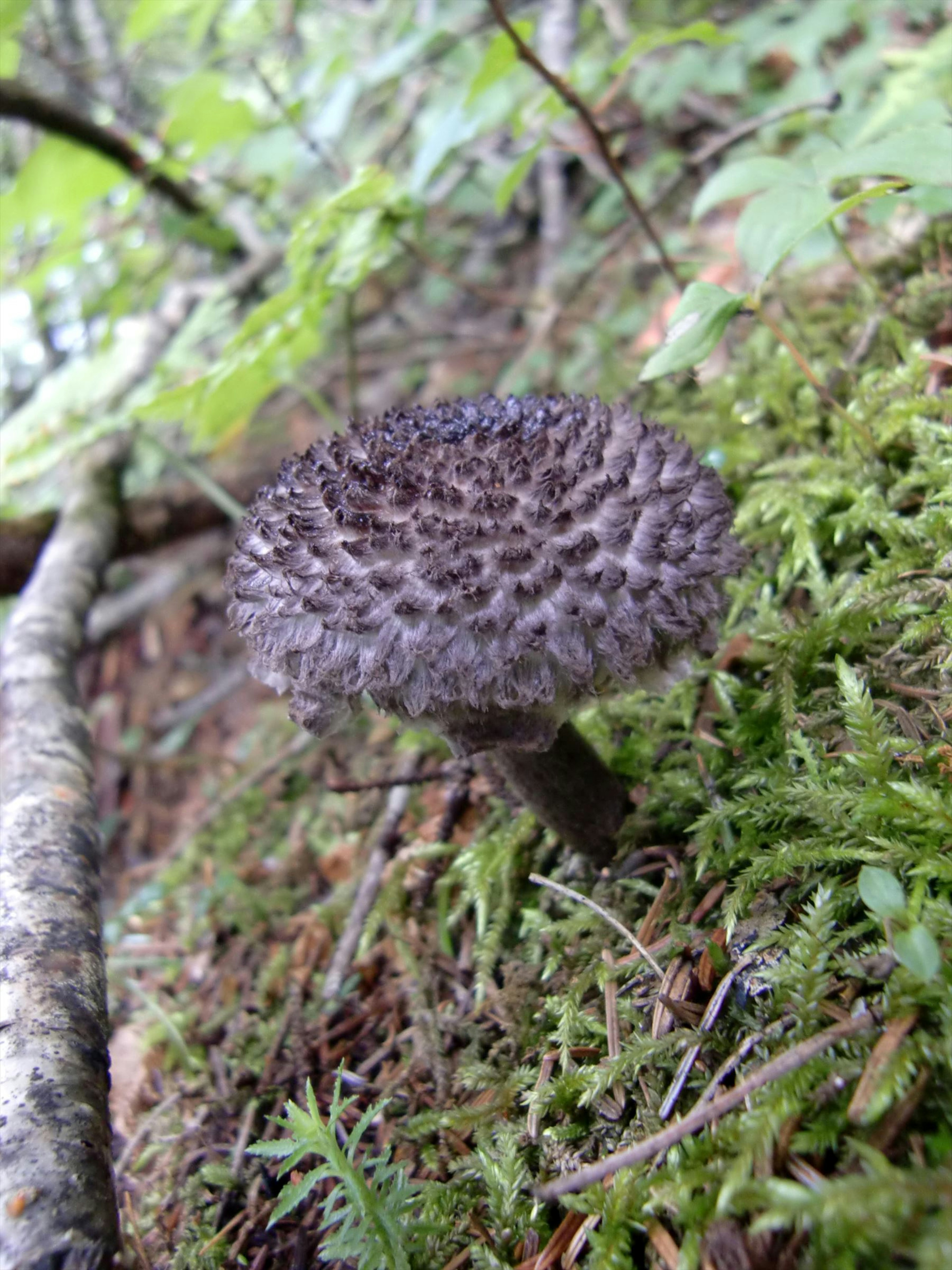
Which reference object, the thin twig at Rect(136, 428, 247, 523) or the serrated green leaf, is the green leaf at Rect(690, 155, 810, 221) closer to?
the thin twig at Rect(136, 428, 247, 523)

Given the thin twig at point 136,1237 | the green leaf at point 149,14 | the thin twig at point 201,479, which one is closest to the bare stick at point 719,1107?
the thin twig at point 136,1237

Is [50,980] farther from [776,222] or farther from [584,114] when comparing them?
[584,114]

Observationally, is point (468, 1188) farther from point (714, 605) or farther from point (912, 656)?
point (912, 656)

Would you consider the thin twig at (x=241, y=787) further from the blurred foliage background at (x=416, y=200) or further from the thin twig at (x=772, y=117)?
the thin twig at (x=772, y=117)

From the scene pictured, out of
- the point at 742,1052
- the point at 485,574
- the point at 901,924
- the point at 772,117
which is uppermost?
the point at 485,574

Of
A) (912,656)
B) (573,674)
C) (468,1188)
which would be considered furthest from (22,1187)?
(912,656)

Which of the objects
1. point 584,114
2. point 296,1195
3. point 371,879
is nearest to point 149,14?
point 584,114
